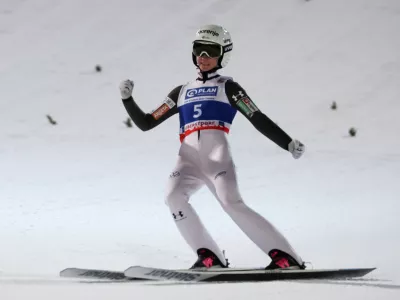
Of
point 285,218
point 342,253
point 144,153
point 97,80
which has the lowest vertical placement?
point 342,253

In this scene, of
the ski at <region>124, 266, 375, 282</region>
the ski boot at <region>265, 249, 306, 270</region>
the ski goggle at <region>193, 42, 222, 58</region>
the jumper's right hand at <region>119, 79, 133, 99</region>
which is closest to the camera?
the ski at <region>124, 266, 375, 282</region>

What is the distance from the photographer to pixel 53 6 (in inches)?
893

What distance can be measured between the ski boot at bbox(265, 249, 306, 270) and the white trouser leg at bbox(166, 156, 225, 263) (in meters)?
0.46

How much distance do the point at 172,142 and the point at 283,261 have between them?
8.86m

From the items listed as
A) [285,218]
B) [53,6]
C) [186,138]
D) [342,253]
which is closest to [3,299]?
[186,138]

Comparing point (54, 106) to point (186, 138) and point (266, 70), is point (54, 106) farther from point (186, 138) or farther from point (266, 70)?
point (186, 138)

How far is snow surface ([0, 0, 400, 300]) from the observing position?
25.6ft

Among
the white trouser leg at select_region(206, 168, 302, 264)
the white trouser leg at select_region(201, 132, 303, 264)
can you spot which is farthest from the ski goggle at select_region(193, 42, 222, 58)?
the white trouser leg at select_region(206, 168, 302, 264)

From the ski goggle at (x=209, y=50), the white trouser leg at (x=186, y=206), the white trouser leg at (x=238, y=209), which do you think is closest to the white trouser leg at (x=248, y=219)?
the white trouser leg at (x=238, y=209)

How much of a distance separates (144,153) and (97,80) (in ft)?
16.3

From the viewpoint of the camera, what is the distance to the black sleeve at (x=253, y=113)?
6535 millimetres

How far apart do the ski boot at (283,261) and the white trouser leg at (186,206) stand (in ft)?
1.52

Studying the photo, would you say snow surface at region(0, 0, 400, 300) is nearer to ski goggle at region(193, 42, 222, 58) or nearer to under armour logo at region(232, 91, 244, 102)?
under armour logo at region(232, 91, 244, 102)

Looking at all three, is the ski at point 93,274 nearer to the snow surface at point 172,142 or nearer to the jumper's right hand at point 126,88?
the snow surface at point 172,142
